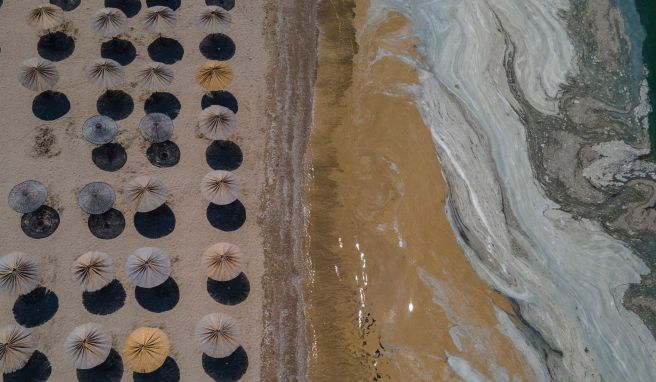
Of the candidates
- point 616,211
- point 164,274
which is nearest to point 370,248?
point 164,274

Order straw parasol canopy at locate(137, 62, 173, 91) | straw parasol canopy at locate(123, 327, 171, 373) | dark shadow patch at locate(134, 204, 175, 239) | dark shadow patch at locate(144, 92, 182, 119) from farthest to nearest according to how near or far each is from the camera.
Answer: dark shadow patch at locate(144, 92, 182, 119) → straw parasol canopy at locate(137, 62, 173, 91) → dark shadow patch at locate(134, 204, 175, 239) → straw parasol canopy at locate(123, 327, 171, 373)

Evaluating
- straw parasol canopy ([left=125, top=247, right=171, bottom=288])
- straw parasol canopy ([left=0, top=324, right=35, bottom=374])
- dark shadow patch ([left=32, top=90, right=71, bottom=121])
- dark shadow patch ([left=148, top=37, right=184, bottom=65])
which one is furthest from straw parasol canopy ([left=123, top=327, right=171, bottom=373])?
dark shadow patch ([left=148, top=37, right=184, bottom=65])

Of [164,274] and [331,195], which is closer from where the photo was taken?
[164,274]

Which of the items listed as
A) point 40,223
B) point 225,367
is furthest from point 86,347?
point 40,223

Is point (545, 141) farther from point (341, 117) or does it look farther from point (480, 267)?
point (341, 117)

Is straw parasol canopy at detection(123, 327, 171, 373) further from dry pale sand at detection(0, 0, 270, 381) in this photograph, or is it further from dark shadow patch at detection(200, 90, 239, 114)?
dark shadow patch at detection(200, 90, 239, 114)

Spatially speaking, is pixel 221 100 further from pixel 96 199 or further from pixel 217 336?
pixel 217 336

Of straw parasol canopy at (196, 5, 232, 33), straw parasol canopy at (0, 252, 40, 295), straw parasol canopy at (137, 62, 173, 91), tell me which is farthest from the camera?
straw parasol canopy at (196, 5, 232, 33)
